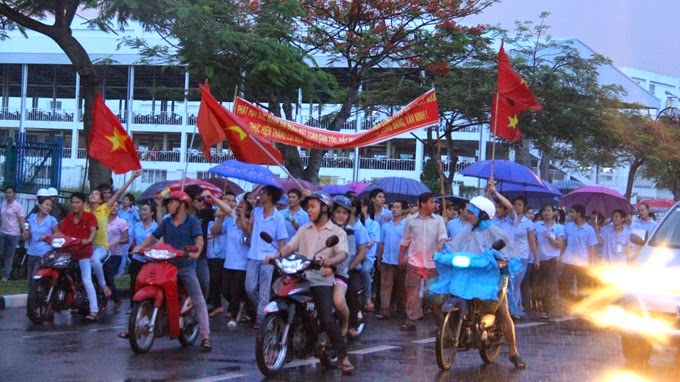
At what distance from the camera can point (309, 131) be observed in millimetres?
13367

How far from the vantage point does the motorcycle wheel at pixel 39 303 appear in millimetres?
12227

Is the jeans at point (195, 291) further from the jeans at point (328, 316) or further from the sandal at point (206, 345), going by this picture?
the jeans at point (328, 316)

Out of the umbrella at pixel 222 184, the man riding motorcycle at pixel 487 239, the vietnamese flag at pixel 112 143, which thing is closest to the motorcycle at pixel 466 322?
the man riding motorcycle at pixel 487 239

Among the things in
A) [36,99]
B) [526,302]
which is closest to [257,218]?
[526,302]

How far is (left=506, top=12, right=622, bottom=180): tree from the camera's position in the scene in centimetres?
2978

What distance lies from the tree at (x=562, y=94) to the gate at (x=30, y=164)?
1436 centimetres

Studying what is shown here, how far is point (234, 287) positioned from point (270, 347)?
410cm

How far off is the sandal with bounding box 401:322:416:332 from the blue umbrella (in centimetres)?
257

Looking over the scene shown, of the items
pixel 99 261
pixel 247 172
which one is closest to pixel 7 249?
pixel 99 261

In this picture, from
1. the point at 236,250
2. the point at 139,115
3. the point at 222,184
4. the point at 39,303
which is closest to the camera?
the point at 39,303

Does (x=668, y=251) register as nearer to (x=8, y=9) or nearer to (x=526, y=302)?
(x=526, y=302)

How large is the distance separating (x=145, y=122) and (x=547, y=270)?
121 ft

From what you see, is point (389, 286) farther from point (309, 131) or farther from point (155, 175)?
point (155, 175)

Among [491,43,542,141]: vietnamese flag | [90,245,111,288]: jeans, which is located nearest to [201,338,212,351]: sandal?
[90,245,111,288]: jeans
